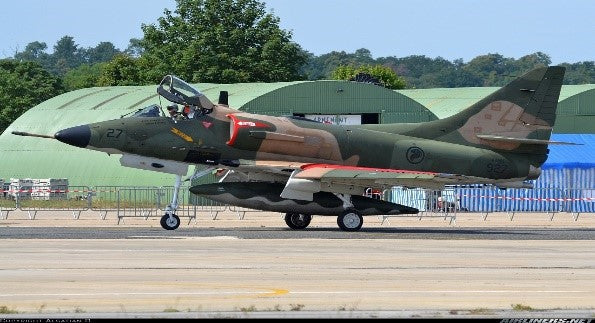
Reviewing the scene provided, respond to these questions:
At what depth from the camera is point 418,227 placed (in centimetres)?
3434

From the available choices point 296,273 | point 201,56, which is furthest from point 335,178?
point 201,56

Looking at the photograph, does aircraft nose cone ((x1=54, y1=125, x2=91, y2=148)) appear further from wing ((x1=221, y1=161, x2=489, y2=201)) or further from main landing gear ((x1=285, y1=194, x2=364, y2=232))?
main landing gear ((x1=285, y1=194, x2=364, y2=232))

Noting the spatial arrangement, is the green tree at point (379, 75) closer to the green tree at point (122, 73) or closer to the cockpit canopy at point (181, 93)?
the green tree at point (122, 73)

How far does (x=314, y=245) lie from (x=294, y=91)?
3204cm

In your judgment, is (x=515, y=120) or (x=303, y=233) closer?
(x=303, y=233)

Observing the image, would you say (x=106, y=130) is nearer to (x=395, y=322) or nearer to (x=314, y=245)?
(x=314, y=245)

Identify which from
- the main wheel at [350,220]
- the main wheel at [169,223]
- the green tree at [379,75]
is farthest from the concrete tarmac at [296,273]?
the green tree at [379,75]

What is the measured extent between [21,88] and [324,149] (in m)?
76.0

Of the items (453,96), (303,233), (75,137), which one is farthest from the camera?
(453,96)

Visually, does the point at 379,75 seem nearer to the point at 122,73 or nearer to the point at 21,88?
the point at 122,73

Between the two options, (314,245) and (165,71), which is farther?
(165,71)

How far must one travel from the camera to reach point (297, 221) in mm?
32344

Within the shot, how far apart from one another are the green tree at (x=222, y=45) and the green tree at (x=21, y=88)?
893 cm

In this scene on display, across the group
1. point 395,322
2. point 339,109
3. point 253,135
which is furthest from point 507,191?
point 395,322
